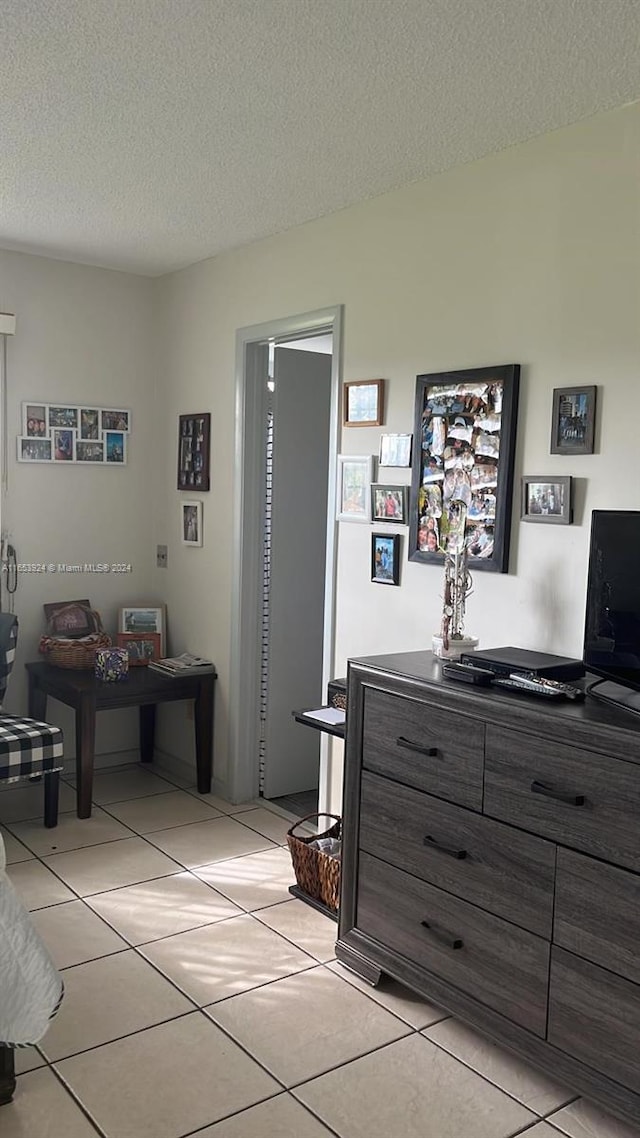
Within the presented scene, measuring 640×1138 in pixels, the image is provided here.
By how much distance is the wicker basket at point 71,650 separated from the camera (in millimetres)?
4273

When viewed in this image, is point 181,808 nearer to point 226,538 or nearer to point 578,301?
point 226,538

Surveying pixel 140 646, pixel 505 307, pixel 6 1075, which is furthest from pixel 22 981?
pixel 140 646

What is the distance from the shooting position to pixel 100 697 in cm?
399

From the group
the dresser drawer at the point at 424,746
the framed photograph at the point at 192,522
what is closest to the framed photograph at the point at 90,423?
the framed photograph at the point at 192,522

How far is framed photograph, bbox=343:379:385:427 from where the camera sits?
3.29m

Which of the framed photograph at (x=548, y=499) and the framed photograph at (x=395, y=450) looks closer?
the framed photograph at (x=548, y=499)

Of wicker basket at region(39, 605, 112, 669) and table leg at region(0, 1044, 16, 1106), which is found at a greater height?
wicker basket at region(39, 605, 112, 669)

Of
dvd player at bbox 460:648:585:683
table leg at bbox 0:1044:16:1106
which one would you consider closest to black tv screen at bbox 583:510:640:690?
dvd player at bbox 460:648:585:683

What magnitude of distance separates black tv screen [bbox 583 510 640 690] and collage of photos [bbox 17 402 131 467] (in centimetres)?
286

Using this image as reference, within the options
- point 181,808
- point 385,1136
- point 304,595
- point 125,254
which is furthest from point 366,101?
point 181,808

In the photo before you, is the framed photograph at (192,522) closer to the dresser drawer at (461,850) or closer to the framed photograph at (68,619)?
the framed photograph at (68,619)

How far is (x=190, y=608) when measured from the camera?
453 cm

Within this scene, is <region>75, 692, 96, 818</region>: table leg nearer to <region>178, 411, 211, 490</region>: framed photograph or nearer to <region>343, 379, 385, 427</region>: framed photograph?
<region>178, 411, 211, 490</region>: framed photograph

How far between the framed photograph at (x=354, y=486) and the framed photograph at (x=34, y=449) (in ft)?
5.34
